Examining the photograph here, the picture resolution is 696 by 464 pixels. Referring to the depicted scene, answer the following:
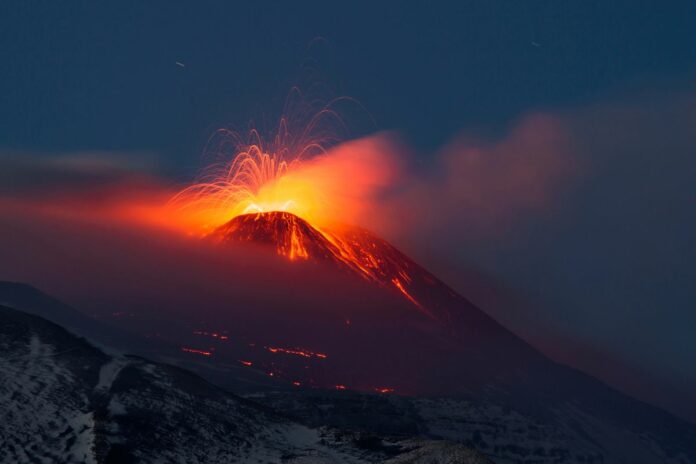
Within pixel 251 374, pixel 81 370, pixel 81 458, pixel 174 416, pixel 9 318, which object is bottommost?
pixel 81 458

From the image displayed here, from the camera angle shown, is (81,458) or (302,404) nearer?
(81,458)

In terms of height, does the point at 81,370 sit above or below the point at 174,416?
above

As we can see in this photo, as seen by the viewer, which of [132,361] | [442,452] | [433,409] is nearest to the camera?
[442,452]

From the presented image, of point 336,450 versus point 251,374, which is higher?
point 251,374

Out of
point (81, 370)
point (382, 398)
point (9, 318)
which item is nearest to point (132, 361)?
point (81, 370)

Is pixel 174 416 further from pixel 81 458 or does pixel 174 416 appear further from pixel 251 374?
pixel 251 374

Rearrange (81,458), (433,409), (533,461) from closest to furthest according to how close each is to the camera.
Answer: (81,458), (433,409), (533,461)

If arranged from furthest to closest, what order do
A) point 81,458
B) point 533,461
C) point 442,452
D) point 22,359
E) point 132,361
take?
point 533,461 < point 132,361 < point 22,359 < point 442,452 < point 81,458

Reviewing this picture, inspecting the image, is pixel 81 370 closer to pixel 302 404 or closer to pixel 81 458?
pixel 81 458

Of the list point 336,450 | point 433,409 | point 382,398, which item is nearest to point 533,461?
point 433,409
